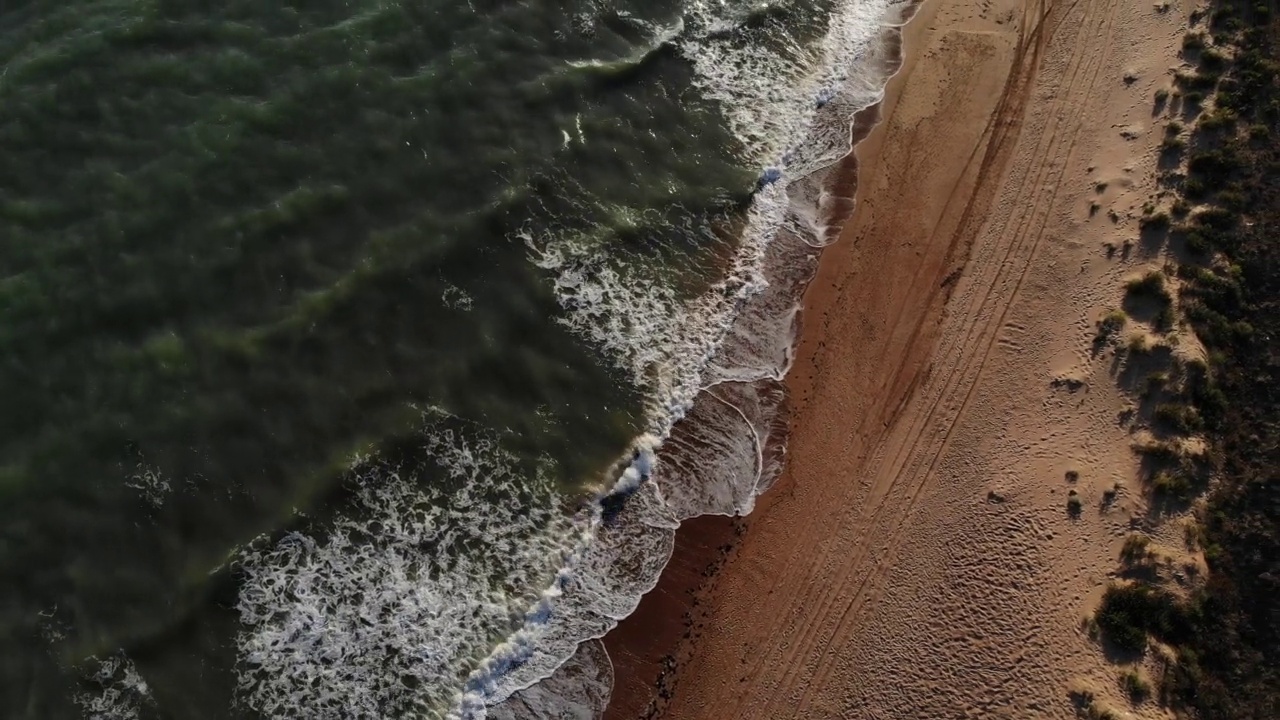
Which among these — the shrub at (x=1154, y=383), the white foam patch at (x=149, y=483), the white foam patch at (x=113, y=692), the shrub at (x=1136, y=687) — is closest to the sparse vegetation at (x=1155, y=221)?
the shrub at (x=1154, y=383)

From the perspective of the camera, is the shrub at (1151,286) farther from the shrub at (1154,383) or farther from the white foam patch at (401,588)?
the white foam patch at (401,588)

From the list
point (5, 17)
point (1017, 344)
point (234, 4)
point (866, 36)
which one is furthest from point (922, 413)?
point (5, 17)

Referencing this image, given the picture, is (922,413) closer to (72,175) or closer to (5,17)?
(72,175)

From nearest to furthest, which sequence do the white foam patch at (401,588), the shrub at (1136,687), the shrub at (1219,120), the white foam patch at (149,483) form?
the shrub at (1136,687), the white foam patch at (401,588), the white foam patch at (149,483), the shrub at (1219,120)

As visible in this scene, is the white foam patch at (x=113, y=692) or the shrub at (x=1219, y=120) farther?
the shrub at (x=1219, y=120)

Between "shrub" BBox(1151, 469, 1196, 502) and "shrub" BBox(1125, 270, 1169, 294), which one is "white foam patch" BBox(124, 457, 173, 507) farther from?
"shrub" BBox(1125, 270, 1169, 294)

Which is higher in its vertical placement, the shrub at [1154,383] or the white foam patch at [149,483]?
the shrub at [1154,383]

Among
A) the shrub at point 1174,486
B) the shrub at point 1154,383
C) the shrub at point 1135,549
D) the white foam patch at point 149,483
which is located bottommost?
the white foam patch at point 149,483

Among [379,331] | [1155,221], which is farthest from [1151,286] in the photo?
[379,331]
